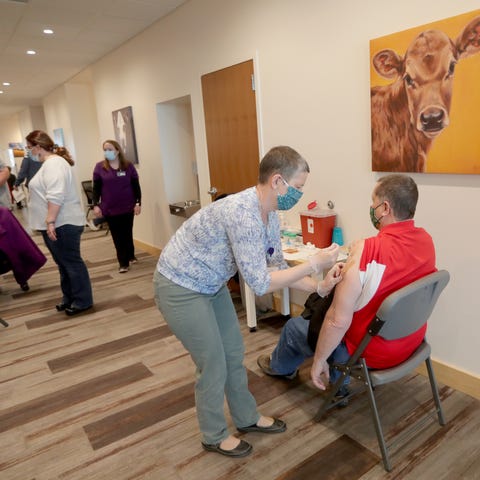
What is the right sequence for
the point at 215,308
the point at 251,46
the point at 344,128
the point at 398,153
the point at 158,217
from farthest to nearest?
the point at 158,217 < the point at 251,46 < the point at 344,128 < the point at 398,153 < the point at 215,308

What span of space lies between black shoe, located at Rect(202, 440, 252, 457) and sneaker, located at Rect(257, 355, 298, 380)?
1.99 feet

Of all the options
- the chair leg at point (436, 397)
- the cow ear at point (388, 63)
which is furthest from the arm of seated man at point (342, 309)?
the cow ear at point (388, 63)

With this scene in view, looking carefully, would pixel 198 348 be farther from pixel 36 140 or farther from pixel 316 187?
pixel 36 140

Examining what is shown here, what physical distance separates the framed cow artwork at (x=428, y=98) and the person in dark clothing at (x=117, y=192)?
10.0 ft

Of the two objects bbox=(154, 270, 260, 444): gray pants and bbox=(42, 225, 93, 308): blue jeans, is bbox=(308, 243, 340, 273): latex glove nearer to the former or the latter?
bbox=(154, 270, 260, 444): gray pants

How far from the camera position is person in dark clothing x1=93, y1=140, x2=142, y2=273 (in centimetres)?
455

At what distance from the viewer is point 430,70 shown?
79.3 inches

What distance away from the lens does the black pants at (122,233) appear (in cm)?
476

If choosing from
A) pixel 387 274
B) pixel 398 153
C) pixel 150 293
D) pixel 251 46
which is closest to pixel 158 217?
pixel 150 293

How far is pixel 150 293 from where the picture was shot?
163 inches

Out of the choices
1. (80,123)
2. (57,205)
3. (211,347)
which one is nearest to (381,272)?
(211,347)

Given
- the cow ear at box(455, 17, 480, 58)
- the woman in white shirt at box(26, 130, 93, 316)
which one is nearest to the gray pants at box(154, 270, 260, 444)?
the cow ear at box(455, 17, 480, 58)

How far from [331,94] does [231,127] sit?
3.72 feet

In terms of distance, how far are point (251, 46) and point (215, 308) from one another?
2.27 metres
